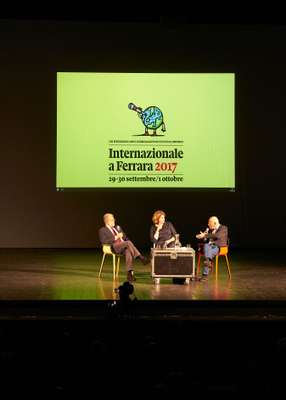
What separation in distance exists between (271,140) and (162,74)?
212cm

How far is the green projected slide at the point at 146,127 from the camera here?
12695 mm

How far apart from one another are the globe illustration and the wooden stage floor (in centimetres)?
229

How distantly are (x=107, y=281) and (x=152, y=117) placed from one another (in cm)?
438

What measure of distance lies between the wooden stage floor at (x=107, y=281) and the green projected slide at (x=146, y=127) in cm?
146

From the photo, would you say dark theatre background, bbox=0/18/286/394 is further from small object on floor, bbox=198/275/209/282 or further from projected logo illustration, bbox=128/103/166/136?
small object on floor, bbox=198/275/209/282

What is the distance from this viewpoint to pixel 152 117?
41.9 feet

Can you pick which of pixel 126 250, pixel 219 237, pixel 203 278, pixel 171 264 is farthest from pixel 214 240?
pixel 126 250

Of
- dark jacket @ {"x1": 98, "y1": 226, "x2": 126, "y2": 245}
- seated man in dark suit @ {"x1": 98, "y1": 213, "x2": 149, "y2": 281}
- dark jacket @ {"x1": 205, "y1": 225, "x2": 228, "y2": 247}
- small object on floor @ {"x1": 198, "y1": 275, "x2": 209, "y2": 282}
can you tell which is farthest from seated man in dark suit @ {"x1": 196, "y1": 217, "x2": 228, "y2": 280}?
dark jacket @ {"x1": 98, "y1": 226, "x2": 126, "y2": 245}

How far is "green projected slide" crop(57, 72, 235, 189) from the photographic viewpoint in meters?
12.7

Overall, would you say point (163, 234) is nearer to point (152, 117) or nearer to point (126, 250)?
point (126, 250)
